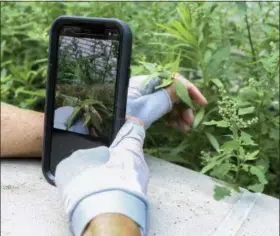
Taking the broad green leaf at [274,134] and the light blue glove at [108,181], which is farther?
the broad green leaf at [274,134]

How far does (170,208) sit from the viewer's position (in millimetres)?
820

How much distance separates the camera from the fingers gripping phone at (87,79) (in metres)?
0.76

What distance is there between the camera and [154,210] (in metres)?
0.81

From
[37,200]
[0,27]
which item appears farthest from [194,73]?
[0,27]

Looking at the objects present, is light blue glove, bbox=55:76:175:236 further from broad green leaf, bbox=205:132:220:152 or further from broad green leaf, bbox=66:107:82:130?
broad green leaf, bbox=205:132:220:152

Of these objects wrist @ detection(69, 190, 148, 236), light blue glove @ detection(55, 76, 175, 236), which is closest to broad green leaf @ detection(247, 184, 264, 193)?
light blue glove @ detection(55, 76, 175, 236)

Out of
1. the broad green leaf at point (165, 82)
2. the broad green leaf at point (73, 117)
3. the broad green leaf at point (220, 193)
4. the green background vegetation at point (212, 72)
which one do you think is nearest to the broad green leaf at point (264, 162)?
the green background vegetation at point (212, 72)

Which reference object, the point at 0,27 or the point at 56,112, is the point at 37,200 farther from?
the point at 0,27

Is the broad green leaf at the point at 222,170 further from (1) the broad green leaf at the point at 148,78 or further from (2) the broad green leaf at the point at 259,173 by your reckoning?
(1) the broad green leaf at the point at 148,78

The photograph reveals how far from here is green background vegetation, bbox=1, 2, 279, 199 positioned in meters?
0.88

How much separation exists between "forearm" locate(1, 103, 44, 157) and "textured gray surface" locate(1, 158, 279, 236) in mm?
30

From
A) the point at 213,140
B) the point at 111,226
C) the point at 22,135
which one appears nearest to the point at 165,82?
the point at 213,140

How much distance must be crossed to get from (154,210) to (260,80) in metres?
0.33

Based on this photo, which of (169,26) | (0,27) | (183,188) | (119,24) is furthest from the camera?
(0,27)
